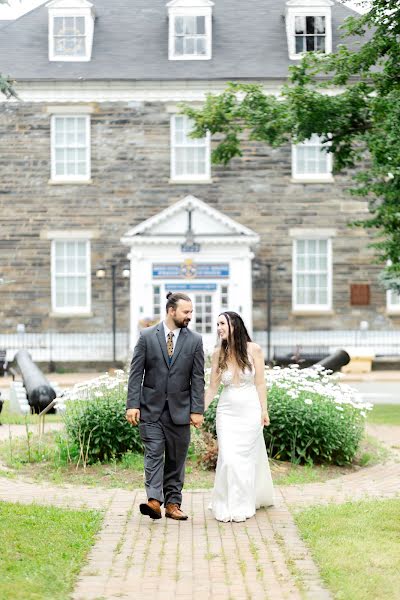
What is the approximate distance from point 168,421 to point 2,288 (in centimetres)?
2456

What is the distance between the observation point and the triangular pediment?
32438mm

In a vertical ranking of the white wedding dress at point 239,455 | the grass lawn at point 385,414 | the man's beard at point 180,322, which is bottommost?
the grass lawn at point 385,414

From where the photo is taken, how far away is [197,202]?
Answer: 3256cm

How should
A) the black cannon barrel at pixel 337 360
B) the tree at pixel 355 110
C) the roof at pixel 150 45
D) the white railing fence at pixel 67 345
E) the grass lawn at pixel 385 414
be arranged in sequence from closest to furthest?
the grass lawn at pixel 385 414 → the tree at pixel 355 110 → the black cannon barrel at pixel 337 360 → the white railing fence at pixel 67 345 → the roof at pixel 150 45

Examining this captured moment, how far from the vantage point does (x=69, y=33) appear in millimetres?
33938

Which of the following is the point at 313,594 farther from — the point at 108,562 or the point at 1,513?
the point at 1,513

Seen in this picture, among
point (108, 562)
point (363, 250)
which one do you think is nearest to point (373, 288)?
point (363, 250)

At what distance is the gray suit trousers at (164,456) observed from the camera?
9.60 m

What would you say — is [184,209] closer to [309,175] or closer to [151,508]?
[309,175]

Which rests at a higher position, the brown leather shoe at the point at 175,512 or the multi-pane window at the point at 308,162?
the multi-pane window at the point at 308,162

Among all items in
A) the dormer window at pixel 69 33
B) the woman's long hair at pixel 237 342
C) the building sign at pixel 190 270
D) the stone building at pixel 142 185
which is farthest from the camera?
the dormer window at pixel 69 33

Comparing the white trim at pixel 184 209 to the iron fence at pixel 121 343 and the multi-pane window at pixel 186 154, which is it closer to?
the multi-pane window at pixel 186 154

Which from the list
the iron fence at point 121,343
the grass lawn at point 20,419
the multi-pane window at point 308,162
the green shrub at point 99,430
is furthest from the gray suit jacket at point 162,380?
the multi-pane window at point 308,162

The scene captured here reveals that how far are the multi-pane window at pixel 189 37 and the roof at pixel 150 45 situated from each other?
1.22 feet
